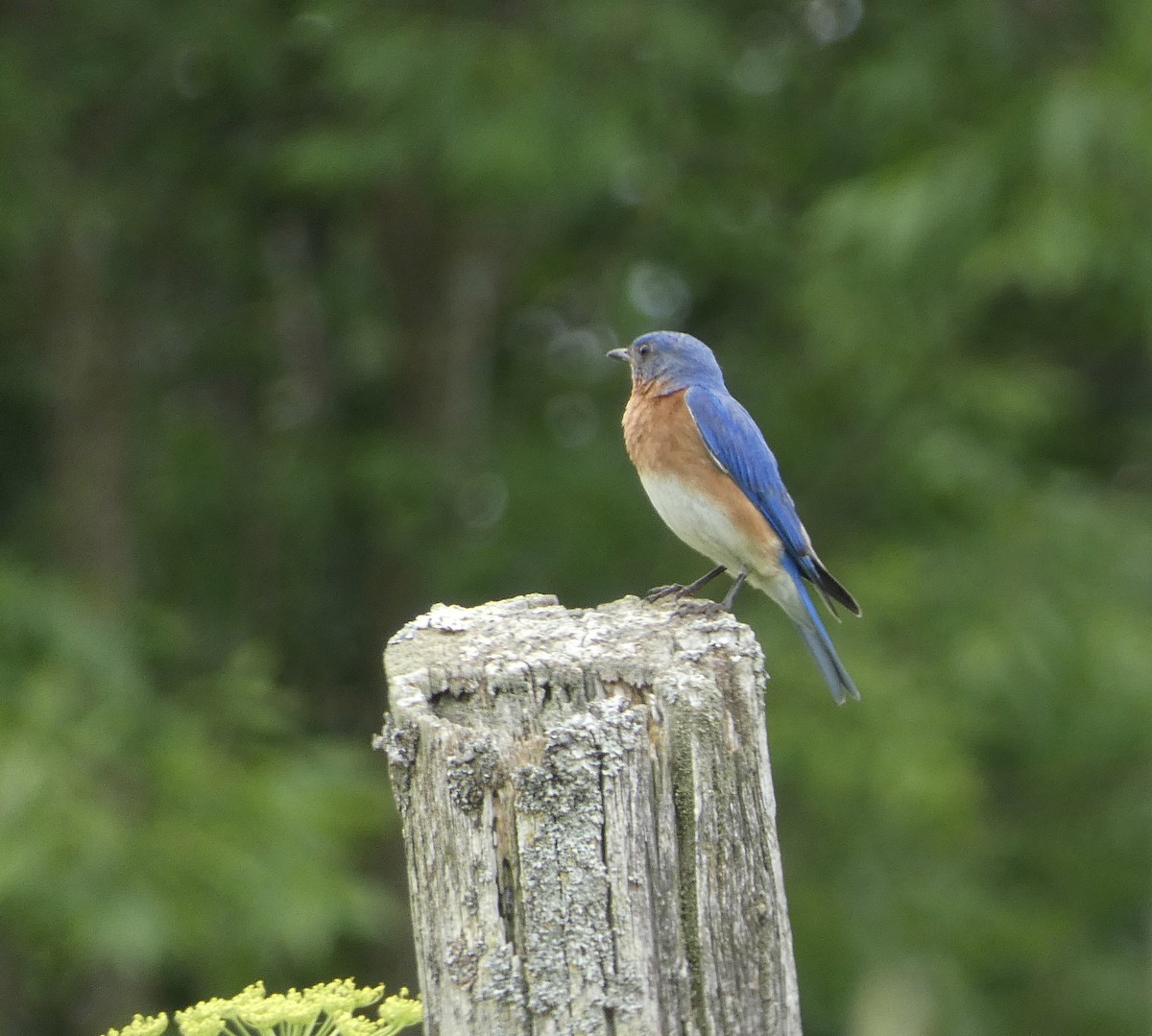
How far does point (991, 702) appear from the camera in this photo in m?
8.44

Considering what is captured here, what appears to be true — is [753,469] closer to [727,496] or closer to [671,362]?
[727,496]

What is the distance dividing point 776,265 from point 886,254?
2505mm

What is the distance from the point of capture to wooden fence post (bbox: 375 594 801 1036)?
2.34m

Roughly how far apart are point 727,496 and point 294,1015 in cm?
279

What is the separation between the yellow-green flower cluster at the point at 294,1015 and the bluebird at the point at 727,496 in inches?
97.3

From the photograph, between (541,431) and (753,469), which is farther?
(541,431)

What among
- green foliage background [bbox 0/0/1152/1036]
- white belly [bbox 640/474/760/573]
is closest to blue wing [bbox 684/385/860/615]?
white belly [bbox 640/474/760/573]

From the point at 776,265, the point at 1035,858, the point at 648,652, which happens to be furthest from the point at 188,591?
the point at 648,652

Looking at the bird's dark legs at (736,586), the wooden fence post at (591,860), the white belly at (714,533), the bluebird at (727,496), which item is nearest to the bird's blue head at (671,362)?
the bluebird at (727,496)

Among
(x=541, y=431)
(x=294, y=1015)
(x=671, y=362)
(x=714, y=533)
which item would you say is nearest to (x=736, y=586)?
(x=714, y=533)

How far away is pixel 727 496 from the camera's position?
4.91 meters

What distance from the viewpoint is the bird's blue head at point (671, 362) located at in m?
5.22

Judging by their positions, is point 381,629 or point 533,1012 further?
point 381,629

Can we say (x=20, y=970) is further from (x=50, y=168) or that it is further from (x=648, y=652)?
(x=648, y=652)
